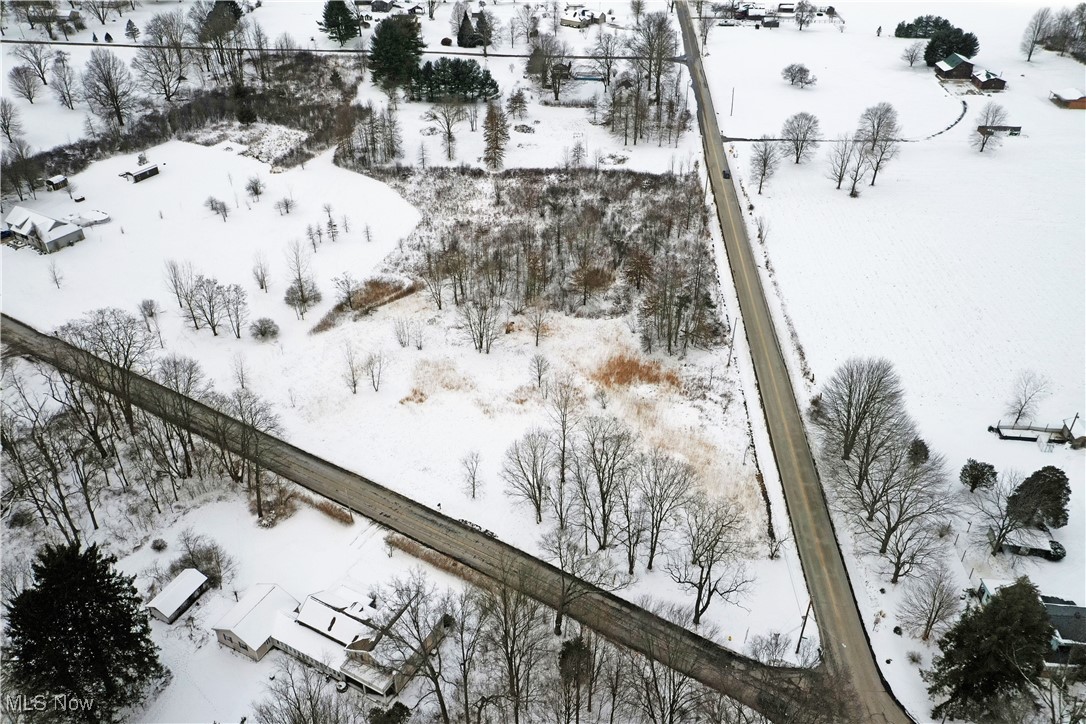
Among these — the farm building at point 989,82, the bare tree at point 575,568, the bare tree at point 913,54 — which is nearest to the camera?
the bare tree at point 575,568

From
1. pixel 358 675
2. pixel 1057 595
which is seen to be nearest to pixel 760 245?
pixel 1057 595

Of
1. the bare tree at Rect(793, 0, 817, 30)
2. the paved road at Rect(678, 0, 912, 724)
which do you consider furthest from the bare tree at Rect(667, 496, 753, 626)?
the bare tree at Rect(793, 0, 817, 30)

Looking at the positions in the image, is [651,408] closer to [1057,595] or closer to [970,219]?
[1057,595]

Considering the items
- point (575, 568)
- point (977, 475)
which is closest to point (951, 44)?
point (977, 475)

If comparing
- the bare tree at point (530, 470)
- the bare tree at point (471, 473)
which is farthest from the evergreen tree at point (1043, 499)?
the bare tree at point (471, 473)

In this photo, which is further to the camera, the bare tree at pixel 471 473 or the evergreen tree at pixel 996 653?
the bare tree at pixel 471 473

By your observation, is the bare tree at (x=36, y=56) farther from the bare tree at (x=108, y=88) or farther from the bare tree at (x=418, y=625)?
the bare tree at (x=418, y=625)

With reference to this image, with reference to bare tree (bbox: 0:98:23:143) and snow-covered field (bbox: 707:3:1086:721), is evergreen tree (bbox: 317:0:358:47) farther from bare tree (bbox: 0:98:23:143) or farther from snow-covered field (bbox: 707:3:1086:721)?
snow-covered field (bbox: 707:3:1086:721)
